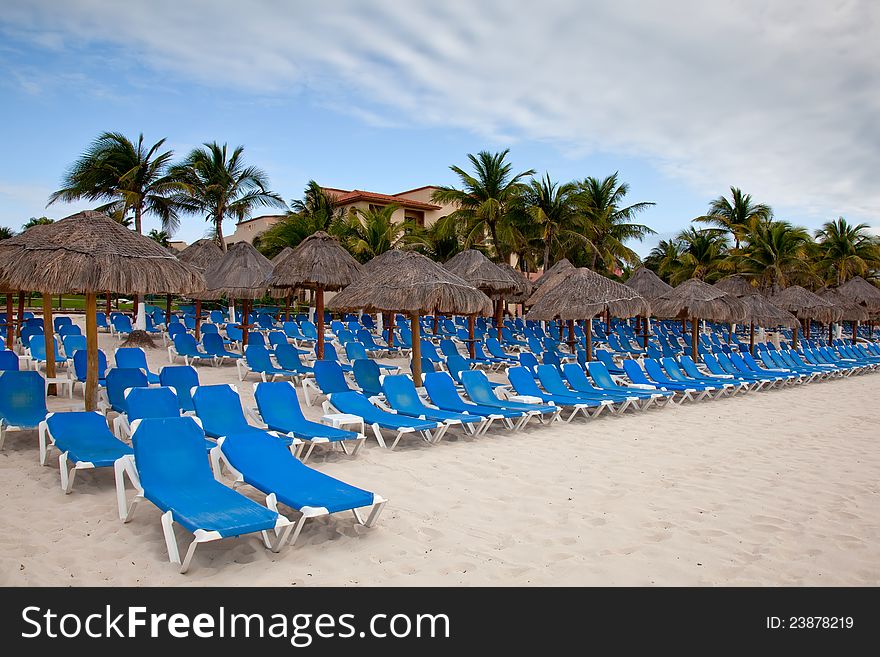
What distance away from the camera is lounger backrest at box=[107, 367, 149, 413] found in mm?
6793

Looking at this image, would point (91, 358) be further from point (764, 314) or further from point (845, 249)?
point (845, 249)

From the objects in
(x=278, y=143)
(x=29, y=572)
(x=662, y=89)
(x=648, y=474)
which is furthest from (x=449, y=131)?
(x=29, y=572)

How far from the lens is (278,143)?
16.1 m

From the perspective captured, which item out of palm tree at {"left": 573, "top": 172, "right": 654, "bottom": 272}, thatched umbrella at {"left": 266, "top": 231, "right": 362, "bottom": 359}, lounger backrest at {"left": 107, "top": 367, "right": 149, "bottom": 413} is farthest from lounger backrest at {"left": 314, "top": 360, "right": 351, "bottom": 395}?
palm tree at {"left": 573, "top": 172, "right": 654, "bottom": 272}

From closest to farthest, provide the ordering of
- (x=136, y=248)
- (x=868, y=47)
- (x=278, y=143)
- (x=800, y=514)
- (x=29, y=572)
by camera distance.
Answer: (x=29, y=572) → (x=800, y=514) → (x=136, y=248) → (x=868, y=47) → (x=278, y=143)

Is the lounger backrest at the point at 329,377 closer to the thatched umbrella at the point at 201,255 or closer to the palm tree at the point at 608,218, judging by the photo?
the thatched umbrella at the point at 201,255

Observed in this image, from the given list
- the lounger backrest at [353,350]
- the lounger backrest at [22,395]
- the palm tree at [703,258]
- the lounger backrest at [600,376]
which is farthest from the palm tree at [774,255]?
the lounger backrest at [22,395]

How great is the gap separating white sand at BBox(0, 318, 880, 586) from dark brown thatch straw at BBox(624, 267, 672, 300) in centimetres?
1208

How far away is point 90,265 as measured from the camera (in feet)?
21.5

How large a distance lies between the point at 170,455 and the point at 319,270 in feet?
26.0

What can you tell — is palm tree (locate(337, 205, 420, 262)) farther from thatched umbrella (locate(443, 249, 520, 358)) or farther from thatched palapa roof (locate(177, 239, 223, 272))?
thatched umbrella (locate(443, 249, 520, 358))

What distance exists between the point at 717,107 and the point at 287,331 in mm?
11566

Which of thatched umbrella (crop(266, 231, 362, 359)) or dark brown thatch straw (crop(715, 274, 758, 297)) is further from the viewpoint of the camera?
dark brown thatch straw (crop(715, 274, 758, 297))
